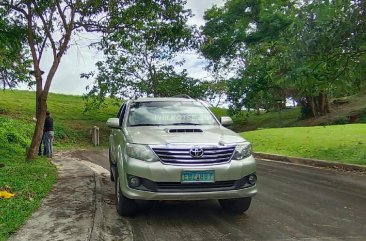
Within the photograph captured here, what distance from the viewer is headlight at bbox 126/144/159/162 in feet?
17.7

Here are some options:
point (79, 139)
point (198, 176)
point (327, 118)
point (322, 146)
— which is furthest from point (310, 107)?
point (198, 176)

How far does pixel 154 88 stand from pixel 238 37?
799 cm

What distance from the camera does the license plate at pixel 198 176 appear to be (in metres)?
5.30

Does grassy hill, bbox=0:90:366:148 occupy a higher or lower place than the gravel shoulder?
higher

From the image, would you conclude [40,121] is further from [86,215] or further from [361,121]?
[361,121]

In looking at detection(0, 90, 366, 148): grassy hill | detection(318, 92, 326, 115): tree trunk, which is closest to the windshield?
detection(0, 90, 366, 148): grassy hill

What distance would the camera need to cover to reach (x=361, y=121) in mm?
27766

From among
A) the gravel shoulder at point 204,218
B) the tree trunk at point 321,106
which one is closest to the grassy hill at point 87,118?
the tree trunk at point 321,106

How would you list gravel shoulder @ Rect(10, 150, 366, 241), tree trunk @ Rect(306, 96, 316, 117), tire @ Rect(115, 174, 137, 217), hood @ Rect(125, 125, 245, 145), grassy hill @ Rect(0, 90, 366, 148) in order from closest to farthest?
1. gravel shoulder @ Rect(10, 150, 366, 241)
2. hood @ Rect(125, 125, 245, 145)
3. tire @ Rect(115, 174, 137, 217)
4. grassy hill @ Rect(0, 90, 366, 148)
5. tree trunk @ Rect(306, 96, 316, 117)

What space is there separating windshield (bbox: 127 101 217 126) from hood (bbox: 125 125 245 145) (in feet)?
1.13

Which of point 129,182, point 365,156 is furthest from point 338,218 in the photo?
point 365,156

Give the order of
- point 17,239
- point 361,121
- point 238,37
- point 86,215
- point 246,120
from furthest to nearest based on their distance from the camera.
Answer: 1. point 246,120
2. point 238,37
3. point 361,121
4. point 86,215
5. point 17,239

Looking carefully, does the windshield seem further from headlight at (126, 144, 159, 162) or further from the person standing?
the person standing

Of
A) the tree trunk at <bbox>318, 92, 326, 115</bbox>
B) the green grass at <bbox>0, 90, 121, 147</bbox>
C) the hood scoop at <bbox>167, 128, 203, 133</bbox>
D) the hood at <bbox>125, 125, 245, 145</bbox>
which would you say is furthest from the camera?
the tree trunk at <bbox>318, 92, 326, 115</bbox>
